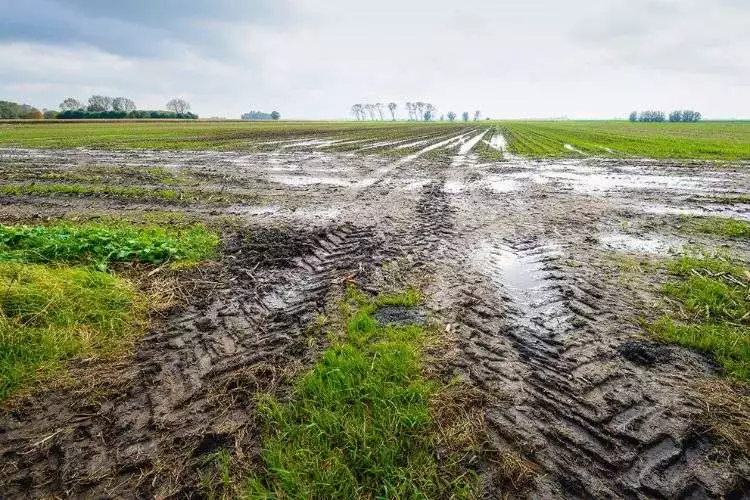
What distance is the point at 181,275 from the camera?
5734mm

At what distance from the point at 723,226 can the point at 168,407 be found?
34.3ft

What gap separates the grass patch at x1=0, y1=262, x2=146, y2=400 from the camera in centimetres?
366

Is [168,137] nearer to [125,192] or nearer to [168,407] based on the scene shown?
[125,192]

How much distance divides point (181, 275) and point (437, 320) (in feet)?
12.5

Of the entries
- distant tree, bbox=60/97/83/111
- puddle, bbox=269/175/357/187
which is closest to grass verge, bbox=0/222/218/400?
puddle, bbox=269/175/357/187

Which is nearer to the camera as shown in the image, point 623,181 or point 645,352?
point 645,352

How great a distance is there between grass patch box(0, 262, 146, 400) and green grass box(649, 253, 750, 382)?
597 cm

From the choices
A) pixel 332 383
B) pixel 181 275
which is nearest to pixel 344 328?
pixel 332 383

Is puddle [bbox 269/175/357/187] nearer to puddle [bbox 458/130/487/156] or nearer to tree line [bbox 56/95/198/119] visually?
puddle [bbox 458/130/487/156]

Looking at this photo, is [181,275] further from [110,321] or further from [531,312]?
[531,312]

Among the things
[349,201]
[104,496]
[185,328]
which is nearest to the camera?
[104,496]

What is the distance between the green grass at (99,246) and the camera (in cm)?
564

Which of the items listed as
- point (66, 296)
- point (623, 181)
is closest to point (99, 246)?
point (66, 296)

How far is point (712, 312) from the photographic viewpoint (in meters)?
4.61
